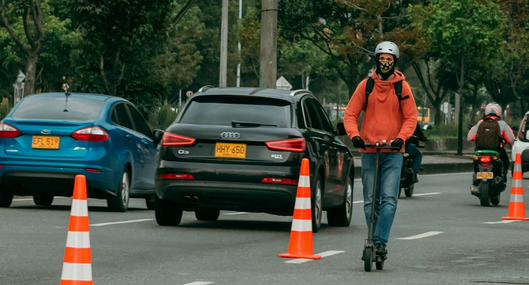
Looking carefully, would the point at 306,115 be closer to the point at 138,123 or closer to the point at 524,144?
the point at 138,123

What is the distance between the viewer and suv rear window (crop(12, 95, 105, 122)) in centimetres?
1938

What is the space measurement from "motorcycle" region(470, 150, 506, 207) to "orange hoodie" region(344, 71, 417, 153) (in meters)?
12.0

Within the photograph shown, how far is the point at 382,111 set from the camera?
12.7 m

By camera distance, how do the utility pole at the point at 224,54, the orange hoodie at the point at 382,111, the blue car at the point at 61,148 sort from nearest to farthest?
the orange hoodie at the point at 382,111 < the blue car at the point at 61,148 < the utility pole at the point at 224,54

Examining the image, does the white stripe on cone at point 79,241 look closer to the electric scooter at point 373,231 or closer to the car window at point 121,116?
the electric scooter at point 373,231

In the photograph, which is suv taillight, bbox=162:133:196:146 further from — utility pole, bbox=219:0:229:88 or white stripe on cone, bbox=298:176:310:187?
utility pole, bbox=219:0:229:88

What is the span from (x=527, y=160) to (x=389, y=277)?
2423 cm

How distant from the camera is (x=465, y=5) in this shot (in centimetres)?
5219

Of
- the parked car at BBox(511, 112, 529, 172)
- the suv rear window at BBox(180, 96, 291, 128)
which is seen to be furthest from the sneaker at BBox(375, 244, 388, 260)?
the parked car at BBox(511, 112, 529, 172)

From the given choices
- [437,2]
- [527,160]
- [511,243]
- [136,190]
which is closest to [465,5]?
[437,2]

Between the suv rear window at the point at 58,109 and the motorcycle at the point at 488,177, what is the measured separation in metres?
7.39

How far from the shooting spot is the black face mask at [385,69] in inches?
493

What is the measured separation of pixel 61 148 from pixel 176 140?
3.06 metres

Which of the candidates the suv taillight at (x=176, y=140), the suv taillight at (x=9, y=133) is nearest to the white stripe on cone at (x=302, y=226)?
the suv taillight at (x=176, y=140)
